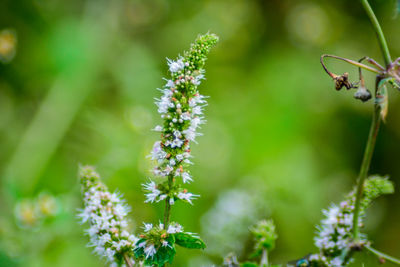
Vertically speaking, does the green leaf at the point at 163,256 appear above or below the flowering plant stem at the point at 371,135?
below

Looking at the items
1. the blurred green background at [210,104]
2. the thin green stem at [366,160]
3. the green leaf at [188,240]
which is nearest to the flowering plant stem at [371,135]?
the thin green stem at [366,160]

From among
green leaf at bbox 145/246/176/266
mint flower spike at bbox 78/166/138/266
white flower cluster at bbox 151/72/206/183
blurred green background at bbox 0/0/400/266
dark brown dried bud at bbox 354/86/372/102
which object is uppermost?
blurred green background at bbox 0/0/400/266

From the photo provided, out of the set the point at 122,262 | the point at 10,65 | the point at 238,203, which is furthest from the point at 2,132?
the point at 122,262

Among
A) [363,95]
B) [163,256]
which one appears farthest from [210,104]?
[163,256]

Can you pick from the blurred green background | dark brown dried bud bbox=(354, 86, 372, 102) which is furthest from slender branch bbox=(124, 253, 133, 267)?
the blurred green background

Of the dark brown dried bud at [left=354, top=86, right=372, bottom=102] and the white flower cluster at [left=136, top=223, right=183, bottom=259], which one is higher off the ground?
the dark brown dried bud at [left=354, top=86, right=372, bottom=102]

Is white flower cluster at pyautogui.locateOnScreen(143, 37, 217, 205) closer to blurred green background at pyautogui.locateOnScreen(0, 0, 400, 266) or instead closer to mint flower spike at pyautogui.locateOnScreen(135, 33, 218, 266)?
mint flower spike at pyautogui.locateOnScreen(135, 33, 218, 266)

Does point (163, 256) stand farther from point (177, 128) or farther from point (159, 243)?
point (177, 128)

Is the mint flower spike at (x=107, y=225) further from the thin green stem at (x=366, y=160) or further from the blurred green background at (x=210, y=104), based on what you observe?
the blurred green background at (x=210, y=104)
